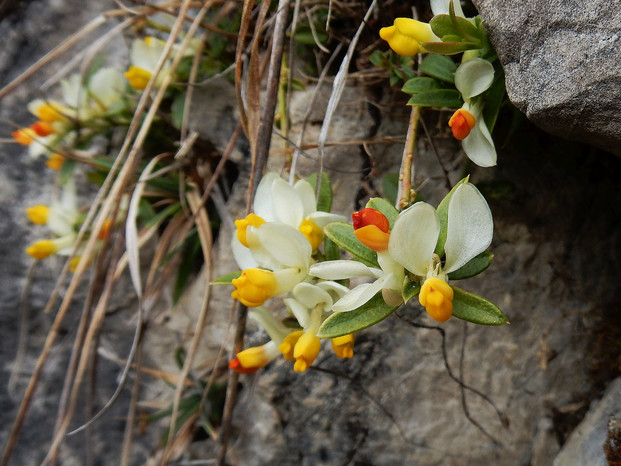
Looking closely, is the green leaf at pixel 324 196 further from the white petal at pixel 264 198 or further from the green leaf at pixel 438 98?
the green leaf at pixel 438 98

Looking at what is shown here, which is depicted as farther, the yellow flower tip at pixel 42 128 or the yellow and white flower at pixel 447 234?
the yellow flower tip at pixel 42 128

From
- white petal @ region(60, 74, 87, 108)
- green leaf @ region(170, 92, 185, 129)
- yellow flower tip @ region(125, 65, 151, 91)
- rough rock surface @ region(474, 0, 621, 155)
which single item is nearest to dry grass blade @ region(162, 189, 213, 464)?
green leaf @ region(170, 92, 185, 129)

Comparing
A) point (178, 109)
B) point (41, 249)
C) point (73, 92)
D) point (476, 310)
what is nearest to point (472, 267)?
point (476, 310)

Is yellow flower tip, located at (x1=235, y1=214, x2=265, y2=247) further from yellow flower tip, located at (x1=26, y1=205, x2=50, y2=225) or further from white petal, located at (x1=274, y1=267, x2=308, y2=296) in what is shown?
yellow flower tip, located at (x1=26, y1=205, x2=50, y2=225)

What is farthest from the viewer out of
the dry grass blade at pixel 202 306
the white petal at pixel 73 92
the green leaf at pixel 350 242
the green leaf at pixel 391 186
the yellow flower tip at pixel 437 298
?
the white petal at pixel 73 92

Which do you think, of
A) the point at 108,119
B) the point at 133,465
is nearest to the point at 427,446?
the point at 133,465

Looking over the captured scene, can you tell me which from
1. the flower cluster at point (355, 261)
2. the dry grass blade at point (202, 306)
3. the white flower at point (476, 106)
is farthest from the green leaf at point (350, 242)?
the dry grass blade at point (202, 306)

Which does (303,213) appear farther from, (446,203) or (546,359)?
(546,359)
